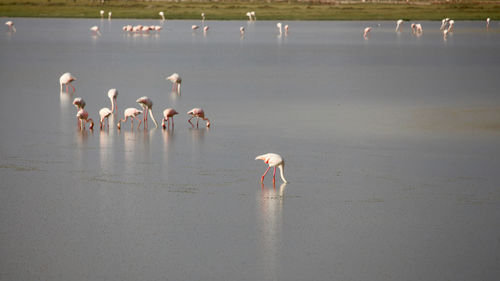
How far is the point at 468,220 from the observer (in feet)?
21.8

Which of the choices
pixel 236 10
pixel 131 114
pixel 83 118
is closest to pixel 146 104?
pixel 131 114

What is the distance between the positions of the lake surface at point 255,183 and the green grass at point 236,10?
104 ft

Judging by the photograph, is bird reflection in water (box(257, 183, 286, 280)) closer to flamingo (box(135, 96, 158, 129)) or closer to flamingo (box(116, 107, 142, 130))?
flamingo (box(116, 107, 142, 130))

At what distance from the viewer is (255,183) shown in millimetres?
7758

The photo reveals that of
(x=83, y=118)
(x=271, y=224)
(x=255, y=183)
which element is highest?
(x=83, y=118)

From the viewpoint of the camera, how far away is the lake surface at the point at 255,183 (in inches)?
224

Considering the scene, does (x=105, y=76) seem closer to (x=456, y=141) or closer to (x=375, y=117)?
(x=375, y=117)

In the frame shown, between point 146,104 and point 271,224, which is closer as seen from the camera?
point 271,224

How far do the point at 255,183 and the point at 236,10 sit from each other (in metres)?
43.7

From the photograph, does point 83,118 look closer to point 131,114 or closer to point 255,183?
point 131,114

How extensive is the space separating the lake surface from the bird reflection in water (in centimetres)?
2

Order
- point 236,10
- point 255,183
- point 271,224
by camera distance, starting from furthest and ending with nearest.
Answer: point 236,10, point 255,183, point 271,224

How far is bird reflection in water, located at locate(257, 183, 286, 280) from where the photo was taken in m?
5.63

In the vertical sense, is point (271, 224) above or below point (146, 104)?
below
